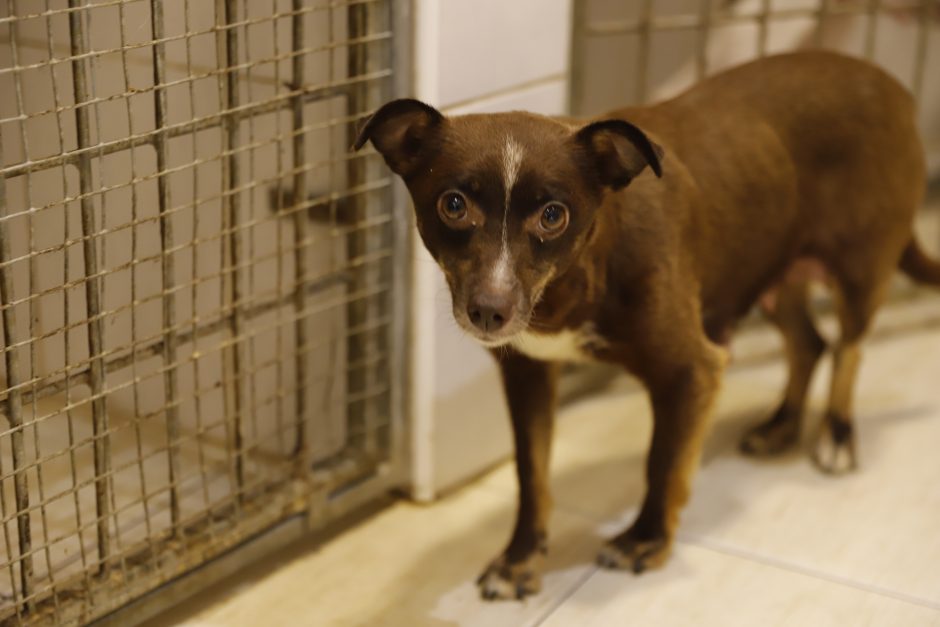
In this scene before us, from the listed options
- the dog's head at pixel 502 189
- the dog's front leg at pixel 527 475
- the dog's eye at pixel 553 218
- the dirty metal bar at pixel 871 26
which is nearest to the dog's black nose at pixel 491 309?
the dog's head at pixel 502 189

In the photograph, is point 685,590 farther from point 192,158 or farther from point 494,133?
point 192,158

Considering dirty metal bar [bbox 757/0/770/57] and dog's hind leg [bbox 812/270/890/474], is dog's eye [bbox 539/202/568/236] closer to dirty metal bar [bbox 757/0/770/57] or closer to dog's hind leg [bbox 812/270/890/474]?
dog's hind leg [bbox 812/270/890/474]

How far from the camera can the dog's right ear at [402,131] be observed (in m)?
1.66

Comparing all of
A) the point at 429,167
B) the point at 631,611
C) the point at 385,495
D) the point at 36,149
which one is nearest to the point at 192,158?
the point at 36,149

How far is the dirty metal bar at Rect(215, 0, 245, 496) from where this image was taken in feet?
5.85

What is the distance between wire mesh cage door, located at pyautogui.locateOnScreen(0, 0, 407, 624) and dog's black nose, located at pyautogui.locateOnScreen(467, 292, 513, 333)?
446mm

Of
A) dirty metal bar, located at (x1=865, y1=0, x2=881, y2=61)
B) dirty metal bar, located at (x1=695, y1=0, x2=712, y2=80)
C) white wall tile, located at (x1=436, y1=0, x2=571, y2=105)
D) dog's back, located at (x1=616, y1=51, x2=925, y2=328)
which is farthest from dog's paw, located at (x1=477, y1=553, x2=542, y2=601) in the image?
dirty metal bar, located at (x1=865, y1=0, x2=881, y2=61)

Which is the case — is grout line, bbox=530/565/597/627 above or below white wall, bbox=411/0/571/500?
below

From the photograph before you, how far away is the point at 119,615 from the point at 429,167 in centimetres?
82

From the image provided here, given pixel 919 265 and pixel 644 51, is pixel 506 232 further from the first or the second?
pixel 919 265

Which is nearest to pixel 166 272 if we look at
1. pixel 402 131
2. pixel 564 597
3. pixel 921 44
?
pixel 402 131

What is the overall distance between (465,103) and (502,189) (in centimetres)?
52

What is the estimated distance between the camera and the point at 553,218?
1643mm

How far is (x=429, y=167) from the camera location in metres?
1.69
